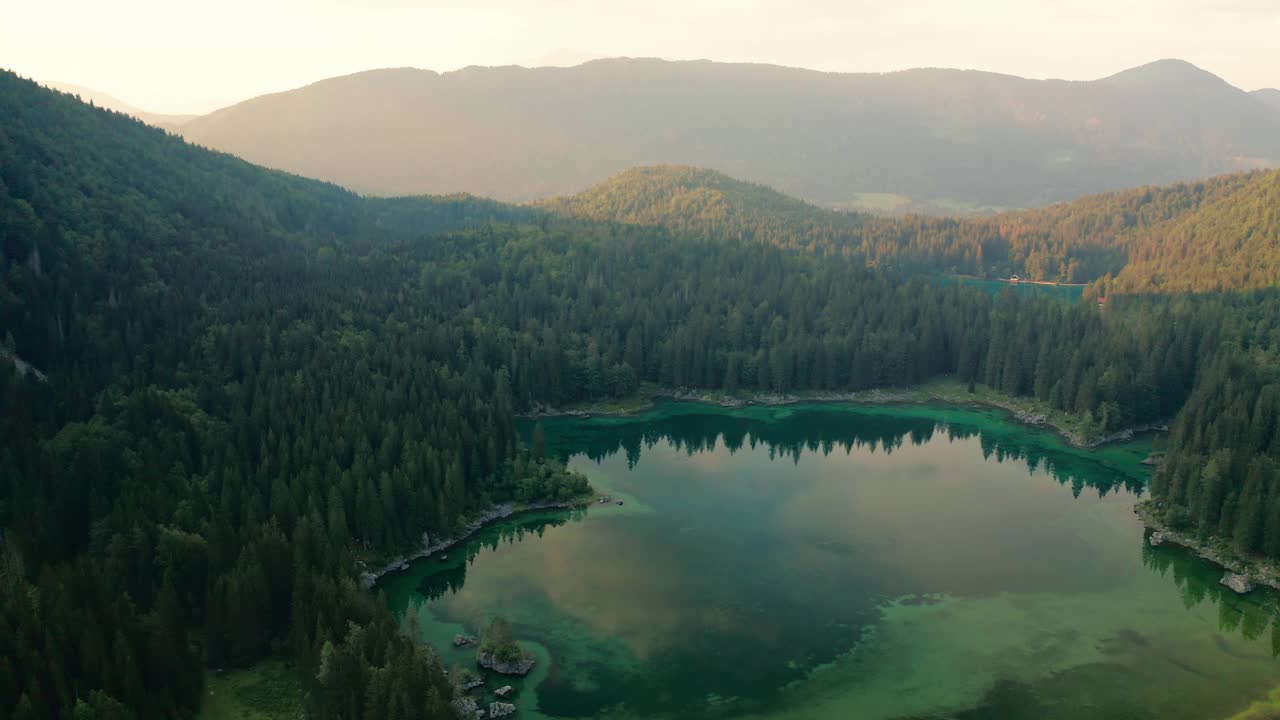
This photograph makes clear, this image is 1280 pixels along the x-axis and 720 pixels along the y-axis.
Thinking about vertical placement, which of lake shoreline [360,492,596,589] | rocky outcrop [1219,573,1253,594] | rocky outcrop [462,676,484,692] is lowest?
rocky outcrop [462,676,484,692]

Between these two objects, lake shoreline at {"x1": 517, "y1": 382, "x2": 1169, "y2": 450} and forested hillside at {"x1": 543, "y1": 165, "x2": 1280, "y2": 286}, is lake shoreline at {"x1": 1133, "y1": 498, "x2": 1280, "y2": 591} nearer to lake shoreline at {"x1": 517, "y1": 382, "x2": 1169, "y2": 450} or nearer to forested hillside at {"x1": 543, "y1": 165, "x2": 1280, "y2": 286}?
lake shoreline at {"x1": 517, "y1": 382, "x2": 1169, "y2": 450}

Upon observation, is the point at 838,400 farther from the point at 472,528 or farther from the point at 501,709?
the point at 501,709

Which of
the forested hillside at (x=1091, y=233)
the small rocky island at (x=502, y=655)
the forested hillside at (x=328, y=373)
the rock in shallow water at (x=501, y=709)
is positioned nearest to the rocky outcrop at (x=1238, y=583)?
the forested hillside at (x=328, y=373)

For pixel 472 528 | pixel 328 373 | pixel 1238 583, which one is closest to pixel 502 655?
pixel 472 528

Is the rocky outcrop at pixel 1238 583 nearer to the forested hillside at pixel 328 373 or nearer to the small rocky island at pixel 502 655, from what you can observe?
the forested hillside at pixel 328 373

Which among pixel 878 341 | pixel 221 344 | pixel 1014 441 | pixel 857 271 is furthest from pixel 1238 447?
pixel 221 344

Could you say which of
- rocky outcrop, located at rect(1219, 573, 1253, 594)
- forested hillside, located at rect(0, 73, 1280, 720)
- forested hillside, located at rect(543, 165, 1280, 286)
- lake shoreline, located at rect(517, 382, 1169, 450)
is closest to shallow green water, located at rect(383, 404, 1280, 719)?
rocky outcrop, located at rect(1219, 573, 1253, 594)

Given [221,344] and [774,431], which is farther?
[774,431]

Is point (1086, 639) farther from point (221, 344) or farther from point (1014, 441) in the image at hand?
point (221, 344)
